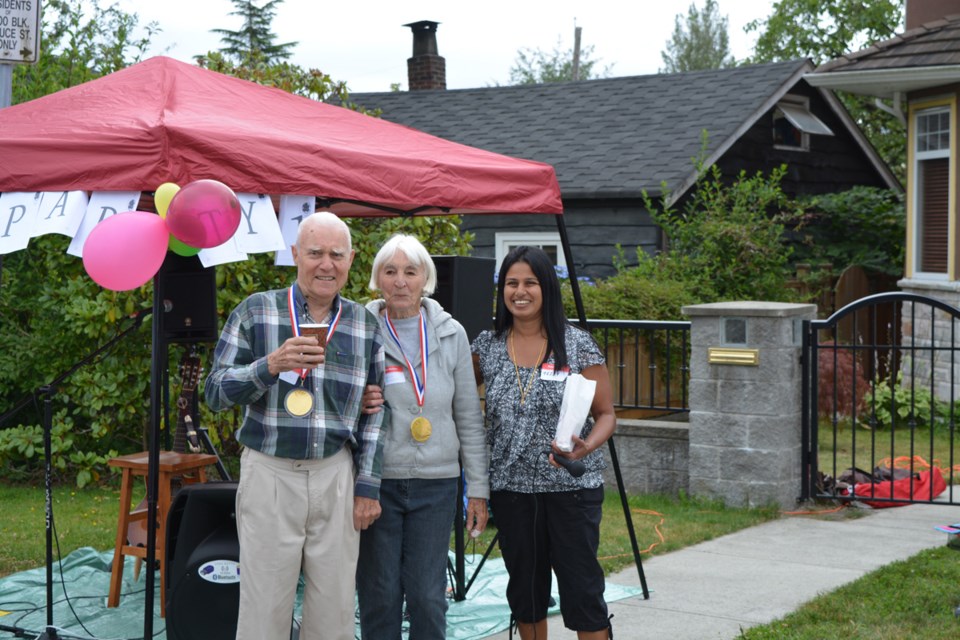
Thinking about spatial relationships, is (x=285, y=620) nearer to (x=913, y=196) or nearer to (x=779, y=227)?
(x=779, y=227)

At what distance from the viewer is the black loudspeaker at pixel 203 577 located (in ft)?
14.9

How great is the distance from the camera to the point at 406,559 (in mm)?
4125

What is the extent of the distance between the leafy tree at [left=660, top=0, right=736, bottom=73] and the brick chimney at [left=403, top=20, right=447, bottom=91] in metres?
36.4

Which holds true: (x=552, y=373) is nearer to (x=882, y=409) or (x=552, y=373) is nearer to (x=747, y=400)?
(x=747, y=400)

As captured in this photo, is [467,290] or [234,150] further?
[467,290]

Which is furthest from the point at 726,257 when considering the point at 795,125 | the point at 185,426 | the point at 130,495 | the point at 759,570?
the point at 130,495

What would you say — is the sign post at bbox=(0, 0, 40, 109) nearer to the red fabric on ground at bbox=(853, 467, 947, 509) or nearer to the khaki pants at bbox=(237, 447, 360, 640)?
the khaki pants at bbox=(237, 447, 360, 640)

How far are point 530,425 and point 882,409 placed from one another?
8.41 m

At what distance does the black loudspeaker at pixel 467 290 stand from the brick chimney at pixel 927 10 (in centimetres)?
995

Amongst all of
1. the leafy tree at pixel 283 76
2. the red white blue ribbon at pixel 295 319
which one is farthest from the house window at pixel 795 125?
the red white blue ribbon at pixel 295 319

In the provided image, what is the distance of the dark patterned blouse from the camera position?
4254 mm

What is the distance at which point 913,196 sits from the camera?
13109mm

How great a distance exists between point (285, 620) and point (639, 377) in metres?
6.27

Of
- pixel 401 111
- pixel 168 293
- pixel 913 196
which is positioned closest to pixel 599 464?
pixel 168 293
